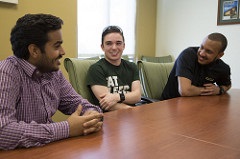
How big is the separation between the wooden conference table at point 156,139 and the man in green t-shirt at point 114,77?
0.37m

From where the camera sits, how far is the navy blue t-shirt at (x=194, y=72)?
2.07 metres

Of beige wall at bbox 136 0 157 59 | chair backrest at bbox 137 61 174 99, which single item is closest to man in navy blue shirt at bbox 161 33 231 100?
chair backrest at bbox 137 61 174 99

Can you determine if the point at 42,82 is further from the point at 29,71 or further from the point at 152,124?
the point at 152,124

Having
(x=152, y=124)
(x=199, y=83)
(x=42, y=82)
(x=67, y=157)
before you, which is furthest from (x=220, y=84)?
(x=67, y=157)

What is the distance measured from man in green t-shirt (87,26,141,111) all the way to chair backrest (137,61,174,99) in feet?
0.98

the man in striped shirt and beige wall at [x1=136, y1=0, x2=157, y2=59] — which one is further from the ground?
beige wall at [x1=136, y1=0, x2=157, y2=59]

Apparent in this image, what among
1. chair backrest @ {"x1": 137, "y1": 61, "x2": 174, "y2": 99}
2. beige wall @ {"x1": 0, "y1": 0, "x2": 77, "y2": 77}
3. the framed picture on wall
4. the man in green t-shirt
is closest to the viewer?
the man in green t-shirt

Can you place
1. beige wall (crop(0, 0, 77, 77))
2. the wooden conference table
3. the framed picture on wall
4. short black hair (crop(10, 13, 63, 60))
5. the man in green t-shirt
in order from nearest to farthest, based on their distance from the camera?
the wooden conference table < short black hair (crop(10, 13, 63, 60)) < the man in green t-shirt < beige wall (crop(0, 0, 77, 77)) < the framed picture on wall

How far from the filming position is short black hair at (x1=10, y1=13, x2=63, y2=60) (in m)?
0.97

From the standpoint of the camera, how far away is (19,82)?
0.97 m

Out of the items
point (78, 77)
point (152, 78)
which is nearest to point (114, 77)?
point (78, 77)

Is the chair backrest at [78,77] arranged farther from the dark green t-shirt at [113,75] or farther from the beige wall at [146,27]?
the beige wall at [146,27]

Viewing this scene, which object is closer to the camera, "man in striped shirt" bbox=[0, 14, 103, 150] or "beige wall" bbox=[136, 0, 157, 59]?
"man in striped shirt" bbox=[0, 14, 103, 150]

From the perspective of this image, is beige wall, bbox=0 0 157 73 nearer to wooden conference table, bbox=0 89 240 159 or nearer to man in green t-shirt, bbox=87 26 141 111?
man in green t-shirt, bbox=87 26 141 111
